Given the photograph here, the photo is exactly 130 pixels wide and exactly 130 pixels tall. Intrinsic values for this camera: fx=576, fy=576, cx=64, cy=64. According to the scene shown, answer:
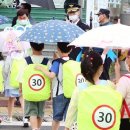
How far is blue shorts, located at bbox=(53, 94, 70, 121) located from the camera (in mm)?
7461

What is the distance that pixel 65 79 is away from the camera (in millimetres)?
7219

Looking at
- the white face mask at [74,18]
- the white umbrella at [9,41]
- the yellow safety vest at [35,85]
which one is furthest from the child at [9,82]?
the yellow safety vest at [35,85]

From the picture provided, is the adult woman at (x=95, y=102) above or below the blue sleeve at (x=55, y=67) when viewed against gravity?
above

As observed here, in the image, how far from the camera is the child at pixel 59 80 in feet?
24.0

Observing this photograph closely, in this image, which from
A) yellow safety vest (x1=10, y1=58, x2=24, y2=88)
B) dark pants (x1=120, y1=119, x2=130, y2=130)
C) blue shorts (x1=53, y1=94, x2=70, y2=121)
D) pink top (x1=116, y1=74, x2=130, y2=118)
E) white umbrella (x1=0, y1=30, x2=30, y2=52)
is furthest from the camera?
yellow safety vest (x1=10, y1=58, x2=24, y2=88)

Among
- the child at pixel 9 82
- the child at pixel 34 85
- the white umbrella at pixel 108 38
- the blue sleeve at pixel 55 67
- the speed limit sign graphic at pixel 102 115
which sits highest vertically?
the white umbrella at pixel 108 38

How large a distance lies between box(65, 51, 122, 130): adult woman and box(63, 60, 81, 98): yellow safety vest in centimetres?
179

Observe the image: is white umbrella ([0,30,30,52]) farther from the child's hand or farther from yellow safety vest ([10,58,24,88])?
the child's hand

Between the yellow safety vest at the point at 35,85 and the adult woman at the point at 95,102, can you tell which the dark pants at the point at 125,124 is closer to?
the adult woman at the point at 95,102

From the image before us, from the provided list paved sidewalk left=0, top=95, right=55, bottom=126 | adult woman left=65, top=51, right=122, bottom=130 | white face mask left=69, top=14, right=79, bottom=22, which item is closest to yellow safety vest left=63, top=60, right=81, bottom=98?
adult woman left=65, top=51, right=122, bottom=130

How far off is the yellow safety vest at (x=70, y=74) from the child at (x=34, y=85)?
0.39 meters

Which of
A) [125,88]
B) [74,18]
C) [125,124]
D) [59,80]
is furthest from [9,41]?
[125,88]

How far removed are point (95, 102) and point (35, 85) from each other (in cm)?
241

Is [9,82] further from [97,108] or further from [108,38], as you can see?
[97,108]
